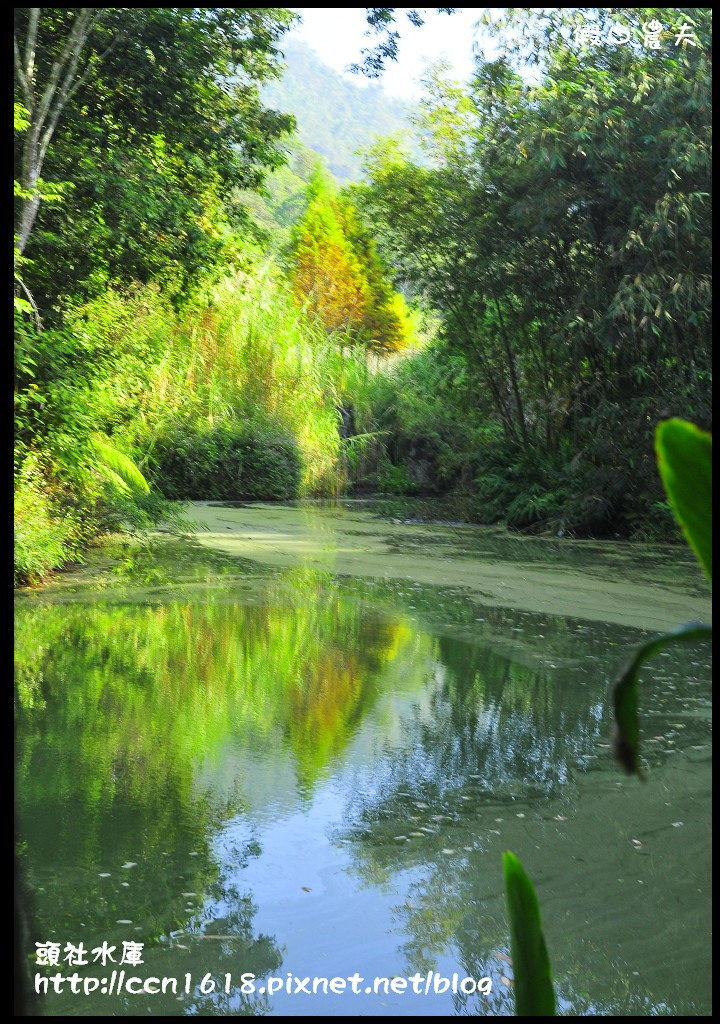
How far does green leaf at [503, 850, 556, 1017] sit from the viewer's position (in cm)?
84

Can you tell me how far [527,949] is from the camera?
86 centimetres

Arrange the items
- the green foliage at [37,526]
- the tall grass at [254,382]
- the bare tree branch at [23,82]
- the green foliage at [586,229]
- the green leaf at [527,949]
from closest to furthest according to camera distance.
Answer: the green leaf at [527,949] → the green foliage at [37,526] → the bare tree branch at [23,82] → the green foliage at [586,229] → the tall grass at [254,382]

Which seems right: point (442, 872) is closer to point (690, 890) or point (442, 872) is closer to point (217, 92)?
point (690, 890)

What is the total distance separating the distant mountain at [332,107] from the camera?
5191 cm

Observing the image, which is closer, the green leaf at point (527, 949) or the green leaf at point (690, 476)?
the green leaf at point (690, 476)

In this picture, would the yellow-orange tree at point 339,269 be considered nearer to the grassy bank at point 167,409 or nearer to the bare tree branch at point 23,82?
the grassy bank at point 167,409

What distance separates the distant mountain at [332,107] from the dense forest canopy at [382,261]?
1450 inches

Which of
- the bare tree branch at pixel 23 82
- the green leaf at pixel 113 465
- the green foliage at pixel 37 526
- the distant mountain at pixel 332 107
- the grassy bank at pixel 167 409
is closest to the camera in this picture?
the green foliage at pixel 37 526

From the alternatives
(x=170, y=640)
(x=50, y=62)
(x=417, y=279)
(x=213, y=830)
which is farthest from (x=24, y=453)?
(x=417, y=279)

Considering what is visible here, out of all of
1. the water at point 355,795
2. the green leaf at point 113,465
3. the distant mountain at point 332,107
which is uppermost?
the distant mountain at point 332,107

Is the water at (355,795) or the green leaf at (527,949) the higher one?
the green leaf at (527,949)

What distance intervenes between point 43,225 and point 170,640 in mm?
3989

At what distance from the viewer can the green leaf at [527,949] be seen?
84cm

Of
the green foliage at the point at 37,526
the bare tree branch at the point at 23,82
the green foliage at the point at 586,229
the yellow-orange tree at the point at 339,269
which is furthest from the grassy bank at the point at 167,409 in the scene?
the yellow-orange tree at the point at 339,269
